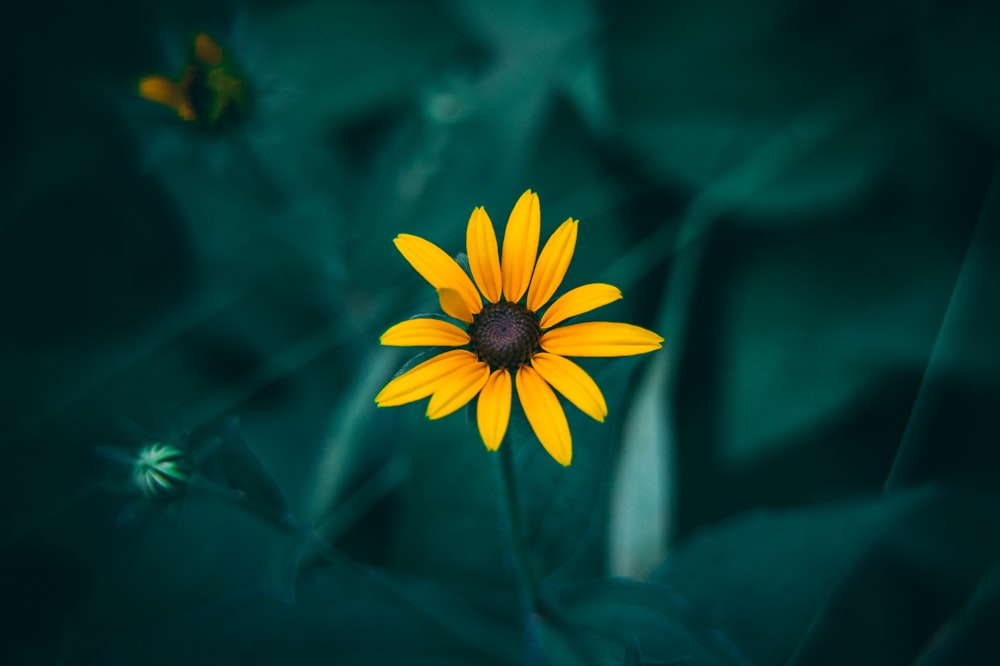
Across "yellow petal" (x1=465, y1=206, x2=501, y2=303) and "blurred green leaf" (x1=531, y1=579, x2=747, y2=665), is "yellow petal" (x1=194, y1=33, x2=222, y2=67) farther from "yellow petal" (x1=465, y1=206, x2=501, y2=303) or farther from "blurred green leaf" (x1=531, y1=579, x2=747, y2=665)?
"blurred green leaf" (x1=531, y1=579, x2=747, y2=665)

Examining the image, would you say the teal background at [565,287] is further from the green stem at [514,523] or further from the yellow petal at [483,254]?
the yellow petal at [483,254]

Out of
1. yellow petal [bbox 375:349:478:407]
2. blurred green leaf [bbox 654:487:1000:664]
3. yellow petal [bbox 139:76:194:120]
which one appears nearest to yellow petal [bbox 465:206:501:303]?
yellow petal [bbox 375:349:478:407]

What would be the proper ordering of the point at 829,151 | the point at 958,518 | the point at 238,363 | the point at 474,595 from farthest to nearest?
the point at 238,363
the point at 829,151
the point at 958,518
the point at 474,595

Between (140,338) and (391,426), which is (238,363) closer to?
(140,338)

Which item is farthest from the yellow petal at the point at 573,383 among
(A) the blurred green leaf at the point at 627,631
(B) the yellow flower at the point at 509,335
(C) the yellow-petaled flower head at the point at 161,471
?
(C) the yellow-petaled flower head at the point at 161,471

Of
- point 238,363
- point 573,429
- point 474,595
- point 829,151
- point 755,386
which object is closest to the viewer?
point 573,429

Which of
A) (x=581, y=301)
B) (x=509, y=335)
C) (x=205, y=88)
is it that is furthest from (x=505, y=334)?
(x=205, y=88)

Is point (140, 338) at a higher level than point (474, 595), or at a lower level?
higher

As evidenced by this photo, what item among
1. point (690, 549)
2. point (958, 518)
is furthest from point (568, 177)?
point (958, 518)

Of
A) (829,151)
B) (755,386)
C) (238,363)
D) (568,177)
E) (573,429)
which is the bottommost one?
(573,429)
